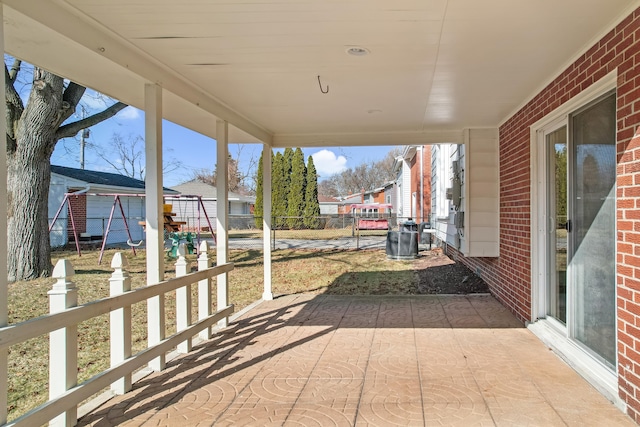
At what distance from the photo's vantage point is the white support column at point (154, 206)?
141 inches

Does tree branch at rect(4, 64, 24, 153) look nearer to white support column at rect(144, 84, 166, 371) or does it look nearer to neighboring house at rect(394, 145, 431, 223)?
white support column at rect(144, 84, 166, 371)

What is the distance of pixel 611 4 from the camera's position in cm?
260

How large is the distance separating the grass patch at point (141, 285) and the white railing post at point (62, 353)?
1.06 meters

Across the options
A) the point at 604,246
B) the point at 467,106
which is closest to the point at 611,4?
the point at 604,246

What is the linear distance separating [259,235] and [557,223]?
19070 mm

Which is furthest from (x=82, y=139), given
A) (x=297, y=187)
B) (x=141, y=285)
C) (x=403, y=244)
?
(x=403, y=244)

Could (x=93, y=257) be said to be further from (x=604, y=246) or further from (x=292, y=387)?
(x=604, y=246)

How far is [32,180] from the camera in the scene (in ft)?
30.6

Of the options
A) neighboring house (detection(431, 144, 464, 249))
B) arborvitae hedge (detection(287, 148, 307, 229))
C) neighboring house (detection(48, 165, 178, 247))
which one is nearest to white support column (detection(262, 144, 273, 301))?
neighboring house (detection(431, 144, 464, 249))

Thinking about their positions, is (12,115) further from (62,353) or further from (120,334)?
(62,353)

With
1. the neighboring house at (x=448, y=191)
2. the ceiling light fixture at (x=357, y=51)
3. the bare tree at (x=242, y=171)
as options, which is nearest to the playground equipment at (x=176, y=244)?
the neighboring house at (x=448, y=191)

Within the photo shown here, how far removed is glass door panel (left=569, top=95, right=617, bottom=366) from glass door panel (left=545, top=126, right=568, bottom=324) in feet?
0.77

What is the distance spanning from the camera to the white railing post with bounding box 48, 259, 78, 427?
8.59 ft

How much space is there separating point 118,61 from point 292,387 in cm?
279
